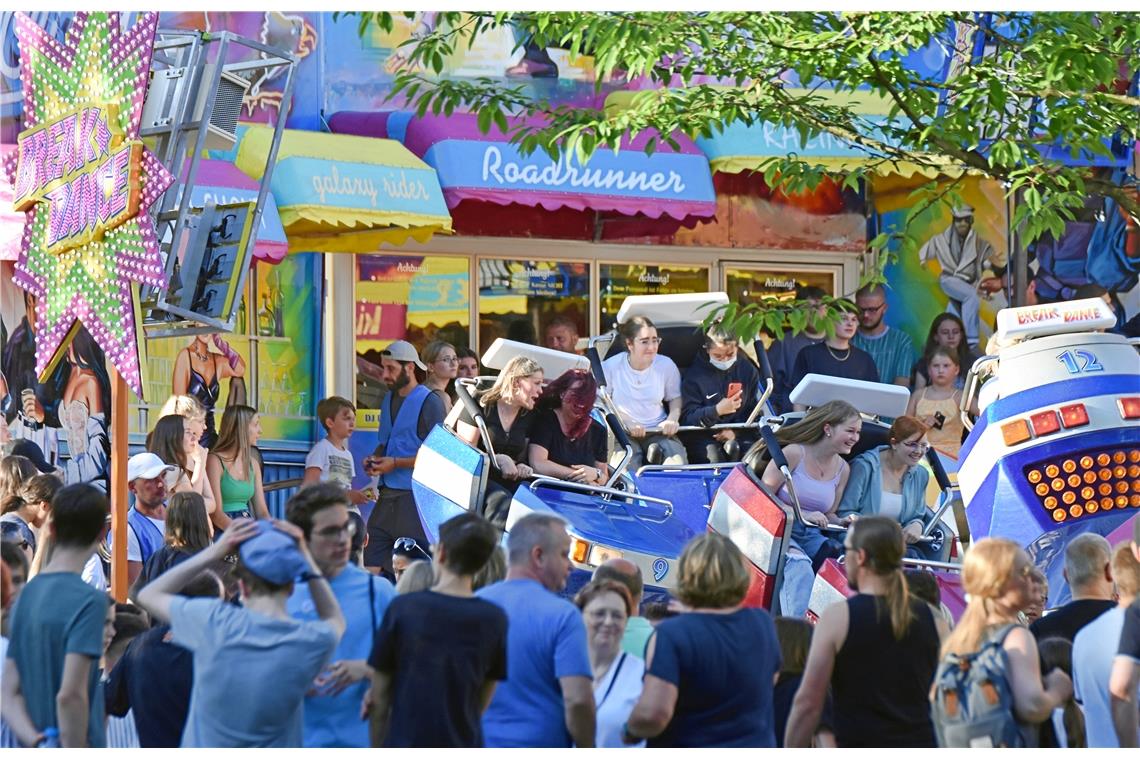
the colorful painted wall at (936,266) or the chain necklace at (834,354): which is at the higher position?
the colorful painted wall at (936,266)

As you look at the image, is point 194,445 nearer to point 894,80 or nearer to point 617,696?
point 894,80

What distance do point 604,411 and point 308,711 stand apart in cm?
492

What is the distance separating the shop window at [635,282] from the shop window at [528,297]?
18 cm

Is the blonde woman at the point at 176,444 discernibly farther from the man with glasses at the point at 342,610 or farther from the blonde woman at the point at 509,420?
the man with glasses at the point at 342,610

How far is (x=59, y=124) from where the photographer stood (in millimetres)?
8188

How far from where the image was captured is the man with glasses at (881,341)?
51.1 feet

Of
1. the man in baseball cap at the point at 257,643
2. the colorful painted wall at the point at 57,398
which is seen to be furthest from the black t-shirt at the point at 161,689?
the colorful painted wall at the point at 57,398

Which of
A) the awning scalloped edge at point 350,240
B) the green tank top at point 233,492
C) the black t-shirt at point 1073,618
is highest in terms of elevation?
the awning scalloped edge at point 350,240

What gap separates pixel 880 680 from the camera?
5.66 meters

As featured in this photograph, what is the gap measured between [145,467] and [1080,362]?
463 cm

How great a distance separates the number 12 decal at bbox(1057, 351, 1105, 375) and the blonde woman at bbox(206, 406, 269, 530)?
4.63 meters

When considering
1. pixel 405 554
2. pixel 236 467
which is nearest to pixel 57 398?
pixel 236 467

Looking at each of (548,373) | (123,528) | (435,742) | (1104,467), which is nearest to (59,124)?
(123,528)
